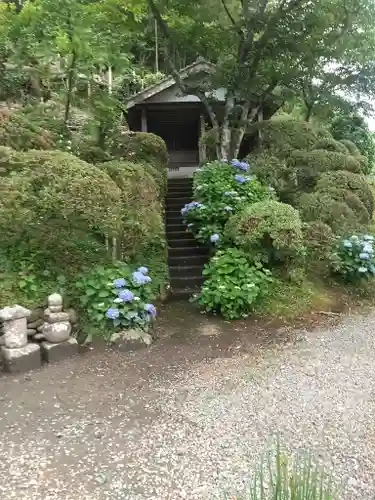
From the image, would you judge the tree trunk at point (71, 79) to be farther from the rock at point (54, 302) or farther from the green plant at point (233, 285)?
the rock at point (54, 302)

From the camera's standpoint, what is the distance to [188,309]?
5.82 m

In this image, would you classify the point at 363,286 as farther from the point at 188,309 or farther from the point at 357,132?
the point at 357,132

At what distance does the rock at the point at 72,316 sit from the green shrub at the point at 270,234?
2241 mm

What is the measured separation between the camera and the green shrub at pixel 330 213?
23.0 ft

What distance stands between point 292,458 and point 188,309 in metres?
3.20

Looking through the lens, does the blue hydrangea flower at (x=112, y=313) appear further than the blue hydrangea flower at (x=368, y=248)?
No

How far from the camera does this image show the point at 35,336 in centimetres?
432

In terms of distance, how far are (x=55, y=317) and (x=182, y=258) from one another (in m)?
3.11

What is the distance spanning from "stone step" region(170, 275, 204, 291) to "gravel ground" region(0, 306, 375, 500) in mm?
1803

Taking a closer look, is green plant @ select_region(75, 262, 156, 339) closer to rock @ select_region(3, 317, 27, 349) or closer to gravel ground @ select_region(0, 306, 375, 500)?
gravel ground @ select_region(0, 306, 375, 500)

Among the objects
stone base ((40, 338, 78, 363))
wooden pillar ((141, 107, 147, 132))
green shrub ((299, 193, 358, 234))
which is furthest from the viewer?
wooden pillar ((141, 107, 147, 132))

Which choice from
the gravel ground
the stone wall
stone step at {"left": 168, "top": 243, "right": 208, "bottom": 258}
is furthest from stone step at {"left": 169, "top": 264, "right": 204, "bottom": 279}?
the stone wall

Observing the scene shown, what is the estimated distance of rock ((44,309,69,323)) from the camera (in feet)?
13.9

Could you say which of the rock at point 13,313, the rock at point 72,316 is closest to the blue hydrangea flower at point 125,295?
the rock at point 72,316
